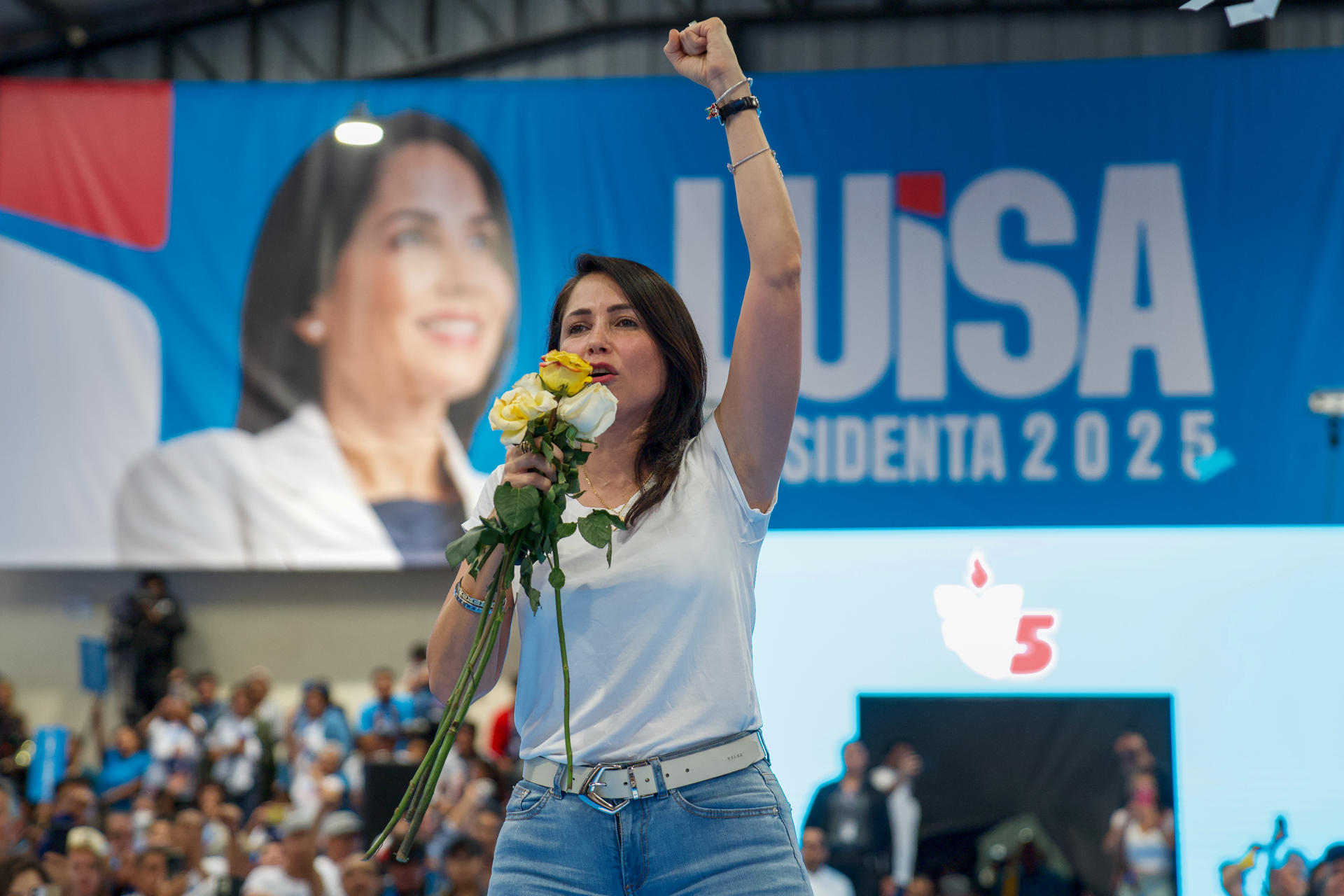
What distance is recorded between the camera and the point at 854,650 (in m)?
7.10

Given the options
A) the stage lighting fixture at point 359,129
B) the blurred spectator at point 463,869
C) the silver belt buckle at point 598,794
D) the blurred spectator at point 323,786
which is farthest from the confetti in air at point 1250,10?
the blurred spectator at point 323,786

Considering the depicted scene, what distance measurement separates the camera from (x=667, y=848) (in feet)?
4.36

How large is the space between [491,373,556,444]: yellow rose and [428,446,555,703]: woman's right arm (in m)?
0.03

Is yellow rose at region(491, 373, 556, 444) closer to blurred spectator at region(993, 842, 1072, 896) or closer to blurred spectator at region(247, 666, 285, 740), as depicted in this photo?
blurred spectator at region(993, 842, 1072, 896)

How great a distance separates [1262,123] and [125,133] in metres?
6.71

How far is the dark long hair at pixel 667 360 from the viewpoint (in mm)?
1548

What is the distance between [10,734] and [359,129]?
499cm

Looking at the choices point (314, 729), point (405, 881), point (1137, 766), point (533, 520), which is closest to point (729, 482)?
point (533, 520)

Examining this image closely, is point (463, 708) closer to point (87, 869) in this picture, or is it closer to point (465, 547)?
point (465, 547)

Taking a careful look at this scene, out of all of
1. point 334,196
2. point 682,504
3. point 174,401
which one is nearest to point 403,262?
point 334,196

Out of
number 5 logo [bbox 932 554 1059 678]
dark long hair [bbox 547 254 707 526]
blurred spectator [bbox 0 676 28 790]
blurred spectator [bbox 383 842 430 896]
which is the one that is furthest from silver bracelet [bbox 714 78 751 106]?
blurred spectator [bbox 0 676 28 790]

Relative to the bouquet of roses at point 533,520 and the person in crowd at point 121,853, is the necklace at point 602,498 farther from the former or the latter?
the person in crowd at point 121,853

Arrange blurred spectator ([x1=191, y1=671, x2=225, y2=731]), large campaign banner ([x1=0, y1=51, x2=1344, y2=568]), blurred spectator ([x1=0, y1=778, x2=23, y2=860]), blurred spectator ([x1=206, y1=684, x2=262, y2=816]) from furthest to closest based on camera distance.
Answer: blurred spectator ([x1=191, y1=671, x2=225, y2=731])
blurred spectator ([x1=206, y1=684, x2=262, y2=816])
large campaign banner ([x1=0, y1=51, x2=1344, y2=568])
blurred spectator ([x1=0, y1=778, x2=23, y2=860])

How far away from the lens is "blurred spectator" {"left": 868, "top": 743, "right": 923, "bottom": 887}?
657cm
